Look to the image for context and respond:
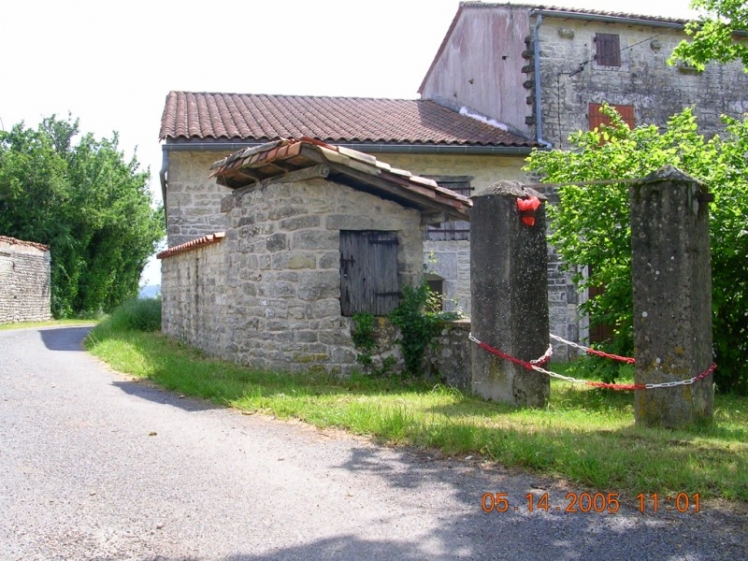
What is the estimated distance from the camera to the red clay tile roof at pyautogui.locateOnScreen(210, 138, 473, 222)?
8109 mm

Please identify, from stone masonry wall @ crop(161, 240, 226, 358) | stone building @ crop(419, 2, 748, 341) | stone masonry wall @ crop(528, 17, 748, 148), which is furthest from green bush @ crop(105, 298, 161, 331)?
stone masonry wall @ crop(528, 17, 748, 148)

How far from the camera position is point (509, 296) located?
711cm

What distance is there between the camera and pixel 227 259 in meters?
10.0

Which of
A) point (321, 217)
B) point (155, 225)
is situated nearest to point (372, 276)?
point (321, 217)

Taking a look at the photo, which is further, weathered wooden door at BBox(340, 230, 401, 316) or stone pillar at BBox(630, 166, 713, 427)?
weathered wooden door at BBox(340, 230, 401, 316)

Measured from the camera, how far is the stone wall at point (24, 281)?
24297mm

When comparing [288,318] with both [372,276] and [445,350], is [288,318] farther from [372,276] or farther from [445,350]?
[445,350]

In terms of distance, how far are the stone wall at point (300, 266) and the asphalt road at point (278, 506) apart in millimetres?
2503

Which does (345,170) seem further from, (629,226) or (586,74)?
(586,74)

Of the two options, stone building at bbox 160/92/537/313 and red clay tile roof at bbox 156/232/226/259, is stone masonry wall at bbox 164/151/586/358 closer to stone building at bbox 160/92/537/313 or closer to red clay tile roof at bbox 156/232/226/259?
stone building at bbox 160/92/537/313

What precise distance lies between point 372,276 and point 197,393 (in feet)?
8.74

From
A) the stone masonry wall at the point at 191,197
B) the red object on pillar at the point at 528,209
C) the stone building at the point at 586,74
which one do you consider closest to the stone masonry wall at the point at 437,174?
the stone masonry wall at the point at 191,197

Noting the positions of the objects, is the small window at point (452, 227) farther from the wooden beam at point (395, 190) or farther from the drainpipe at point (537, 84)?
the wooden beam at point (395, 190)

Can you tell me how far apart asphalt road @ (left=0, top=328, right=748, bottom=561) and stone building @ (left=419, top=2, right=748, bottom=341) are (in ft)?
33.8
